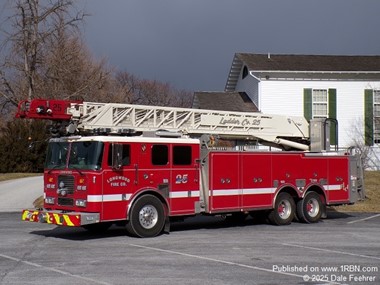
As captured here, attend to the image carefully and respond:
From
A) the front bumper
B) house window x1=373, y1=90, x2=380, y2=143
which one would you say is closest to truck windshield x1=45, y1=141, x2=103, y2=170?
the front bumper

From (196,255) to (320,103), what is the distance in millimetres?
23975

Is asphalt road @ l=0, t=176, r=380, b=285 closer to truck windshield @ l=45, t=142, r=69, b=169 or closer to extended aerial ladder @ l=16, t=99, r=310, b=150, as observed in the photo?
truck windshield @ l=45, t=142, r=69, b=169

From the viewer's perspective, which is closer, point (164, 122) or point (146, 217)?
point (146, 217)

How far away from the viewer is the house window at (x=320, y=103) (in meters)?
32.9

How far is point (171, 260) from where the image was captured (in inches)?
398

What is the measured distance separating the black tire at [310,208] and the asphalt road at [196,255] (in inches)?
24.4

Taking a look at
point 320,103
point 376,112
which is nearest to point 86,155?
point 320,103

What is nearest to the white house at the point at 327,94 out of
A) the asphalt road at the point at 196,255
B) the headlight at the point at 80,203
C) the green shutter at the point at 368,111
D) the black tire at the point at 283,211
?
the green shutter at the point at 368,111

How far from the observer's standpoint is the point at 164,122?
14.7 meters

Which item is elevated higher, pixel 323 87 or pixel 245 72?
pixel 245 72

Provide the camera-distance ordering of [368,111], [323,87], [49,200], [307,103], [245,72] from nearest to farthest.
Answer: [49,200] < [307,103] < [323,87] < [368,111] < [245,72]

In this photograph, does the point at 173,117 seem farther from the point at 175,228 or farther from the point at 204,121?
the point at 175,228

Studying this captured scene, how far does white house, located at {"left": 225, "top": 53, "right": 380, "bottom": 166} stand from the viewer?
3275cm

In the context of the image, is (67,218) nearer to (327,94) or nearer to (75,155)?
(75,155)
